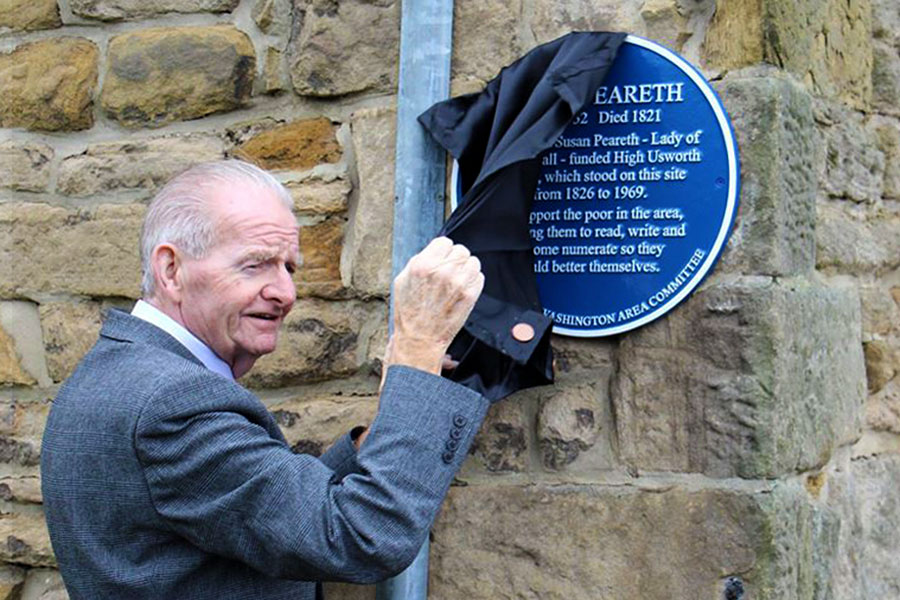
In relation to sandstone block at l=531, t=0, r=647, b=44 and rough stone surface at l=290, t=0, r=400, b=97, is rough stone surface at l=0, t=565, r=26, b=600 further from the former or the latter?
sandstone block at l=531, t=0, r=647, b=44

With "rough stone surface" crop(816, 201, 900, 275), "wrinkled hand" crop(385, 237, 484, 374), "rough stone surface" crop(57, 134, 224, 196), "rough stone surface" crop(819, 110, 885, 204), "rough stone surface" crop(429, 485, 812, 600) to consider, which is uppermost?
"rough stone surface" crop(819, 110, 885, 204)

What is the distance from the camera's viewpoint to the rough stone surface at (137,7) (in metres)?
3.02

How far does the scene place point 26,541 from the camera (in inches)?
122

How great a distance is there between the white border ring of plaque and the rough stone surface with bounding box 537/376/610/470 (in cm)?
12

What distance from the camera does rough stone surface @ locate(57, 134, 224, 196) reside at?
3000 millimetres

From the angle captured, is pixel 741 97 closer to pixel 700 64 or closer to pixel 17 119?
pixel 700 64

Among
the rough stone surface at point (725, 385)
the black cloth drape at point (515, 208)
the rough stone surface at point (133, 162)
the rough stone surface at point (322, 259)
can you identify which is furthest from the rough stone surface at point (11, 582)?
the rough stone surface at point (725, 385)

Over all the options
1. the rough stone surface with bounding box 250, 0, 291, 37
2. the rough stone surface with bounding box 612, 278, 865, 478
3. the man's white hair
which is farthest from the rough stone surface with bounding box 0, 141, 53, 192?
the rough stone surface with bounding box 612, 278, 865, 478

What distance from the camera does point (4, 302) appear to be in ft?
10.4

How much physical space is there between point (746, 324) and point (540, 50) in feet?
2.28

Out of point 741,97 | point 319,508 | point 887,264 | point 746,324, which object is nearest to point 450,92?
point 741,97

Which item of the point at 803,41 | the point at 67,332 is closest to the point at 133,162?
the point at 67,332

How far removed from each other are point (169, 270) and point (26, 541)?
1225mm

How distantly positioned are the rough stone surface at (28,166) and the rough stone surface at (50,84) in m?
0.06
